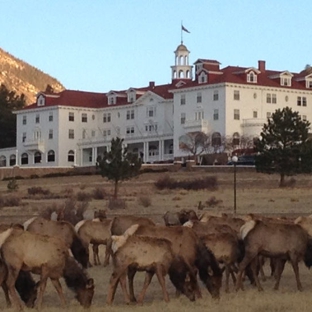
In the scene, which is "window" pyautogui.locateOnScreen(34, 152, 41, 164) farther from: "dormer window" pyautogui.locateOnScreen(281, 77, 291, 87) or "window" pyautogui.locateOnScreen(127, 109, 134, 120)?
"dormer window" pyautogui.locateOnScreen(281, 77, 291, 87)

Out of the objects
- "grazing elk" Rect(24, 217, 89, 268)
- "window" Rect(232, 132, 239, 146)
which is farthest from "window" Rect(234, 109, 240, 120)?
"grazing elk" Rect(24, 217, 89, 268)

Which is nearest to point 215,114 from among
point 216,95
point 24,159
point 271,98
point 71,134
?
point 216,95

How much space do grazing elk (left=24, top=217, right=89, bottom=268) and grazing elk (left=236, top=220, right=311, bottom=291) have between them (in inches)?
171

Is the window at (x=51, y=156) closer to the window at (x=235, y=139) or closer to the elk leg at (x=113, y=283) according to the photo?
the window at (x=235, y=139)

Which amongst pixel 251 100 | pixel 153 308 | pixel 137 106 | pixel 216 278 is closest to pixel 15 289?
pixel 153 308

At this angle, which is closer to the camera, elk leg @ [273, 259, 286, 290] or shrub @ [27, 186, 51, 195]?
elk leg @ [273, 259, 286, 290]

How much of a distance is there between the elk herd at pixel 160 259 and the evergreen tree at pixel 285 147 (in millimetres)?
49101

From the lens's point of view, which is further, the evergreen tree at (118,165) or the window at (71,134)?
the window at (71,134)

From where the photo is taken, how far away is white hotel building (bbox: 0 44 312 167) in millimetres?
110438

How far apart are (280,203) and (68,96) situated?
227 feet

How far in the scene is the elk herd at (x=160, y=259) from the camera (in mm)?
20406

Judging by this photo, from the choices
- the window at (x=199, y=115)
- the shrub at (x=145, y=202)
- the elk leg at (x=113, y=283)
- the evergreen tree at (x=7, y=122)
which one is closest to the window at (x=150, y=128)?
the window at (x=199, y=115)

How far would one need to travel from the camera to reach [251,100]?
111 meters

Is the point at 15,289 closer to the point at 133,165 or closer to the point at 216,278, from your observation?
the point at 216,278
